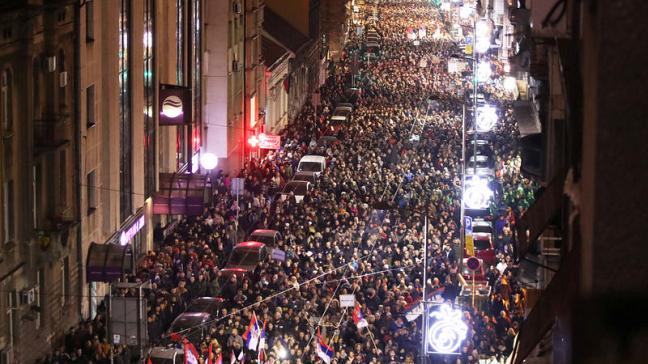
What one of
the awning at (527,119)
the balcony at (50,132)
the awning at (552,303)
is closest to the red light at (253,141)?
the balcony at (50,132)

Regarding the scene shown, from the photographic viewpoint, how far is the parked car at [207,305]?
31.0m

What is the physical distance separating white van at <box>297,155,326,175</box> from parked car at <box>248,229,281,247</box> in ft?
48.3

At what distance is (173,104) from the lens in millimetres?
44375

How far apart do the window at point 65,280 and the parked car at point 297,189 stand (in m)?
16.9

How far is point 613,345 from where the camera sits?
4.51 metres

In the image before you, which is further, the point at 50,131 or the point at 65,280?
the point at 65,280

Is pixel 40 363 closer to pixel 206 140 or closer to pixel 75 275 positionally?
pixel 75 275

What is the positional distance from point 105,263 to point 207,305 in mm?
3037

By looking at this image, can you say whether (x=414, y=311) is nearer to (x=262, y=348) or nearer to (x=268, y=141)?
(x=262, y=348)

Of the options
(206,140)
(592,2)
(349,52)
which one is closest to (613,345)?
(592,2)

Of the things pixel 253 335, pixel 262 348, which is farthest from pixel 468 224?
pixel 253 335

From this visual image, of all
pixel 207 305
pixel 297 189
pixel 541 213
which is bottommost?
pixel 207 305

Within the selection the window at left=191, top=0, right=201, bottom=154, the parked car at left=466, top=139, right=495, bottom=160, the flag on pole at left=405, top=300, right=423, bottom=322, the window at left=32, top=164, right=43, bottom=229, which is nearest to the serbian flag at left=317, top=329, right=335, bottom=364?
the flag on pole at left=405, top=300, right=423, bottom=322

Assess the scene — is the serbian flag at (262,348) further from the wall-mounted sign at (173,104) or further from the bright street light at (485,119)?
the bright street light at (485,119)
